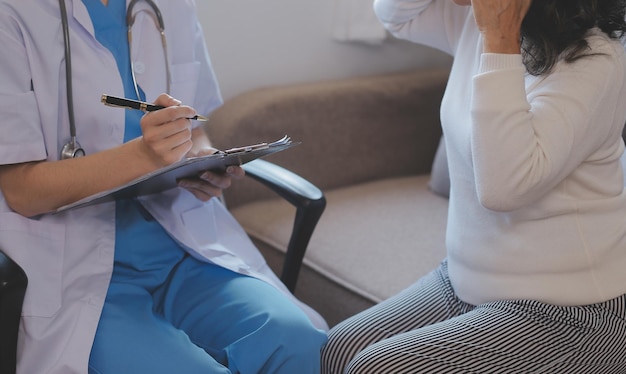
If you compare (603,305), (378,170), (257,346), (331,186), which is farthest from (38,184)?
(378,170)

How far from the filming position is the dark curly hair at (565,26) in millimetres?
1178

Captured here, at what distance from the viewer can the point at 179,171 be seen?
1137 millimetres

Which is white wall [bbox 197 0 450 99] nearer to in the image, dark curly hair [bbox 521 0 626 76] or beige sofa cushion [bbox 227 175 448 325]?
beige sofa cushion [bbox 227 175 448 325]

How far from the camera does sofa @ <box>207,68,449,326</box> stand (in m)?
1.72

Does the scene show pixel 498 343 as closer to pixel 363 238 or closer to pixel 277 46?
pixel 363 238

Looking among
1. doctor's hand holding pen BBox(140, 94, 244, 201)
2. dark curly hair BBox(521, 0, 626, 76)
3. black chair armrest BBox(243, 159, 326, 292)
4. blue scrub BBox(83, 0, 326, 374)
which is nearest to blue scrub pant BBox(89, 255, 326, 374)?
blue scrub BBox(83, 0, 326, 374)

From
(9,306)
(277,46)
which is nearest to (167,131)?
(9,306)

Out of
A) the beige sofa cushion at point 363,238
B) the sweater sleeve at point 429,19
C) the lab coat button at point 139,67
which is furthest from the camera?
the beige sofa cushion at point 363,238

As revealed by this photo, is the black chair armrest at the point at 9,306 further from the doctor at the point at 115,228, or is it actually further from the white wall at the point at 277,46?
the white wall at the point at 277,46

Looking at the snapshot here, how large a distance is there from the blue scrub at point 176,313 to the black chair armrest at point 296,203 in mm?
112

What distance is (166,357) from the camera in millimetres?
1131

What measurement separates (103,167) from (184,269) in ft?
0.87

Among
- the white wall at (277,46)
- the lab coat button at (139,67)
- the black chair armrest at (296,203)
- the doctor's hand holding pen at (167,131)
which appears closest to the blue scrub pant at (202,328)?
the black chair armrest at (296,203)

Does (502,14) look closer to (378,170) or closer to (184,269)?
(184,269)
